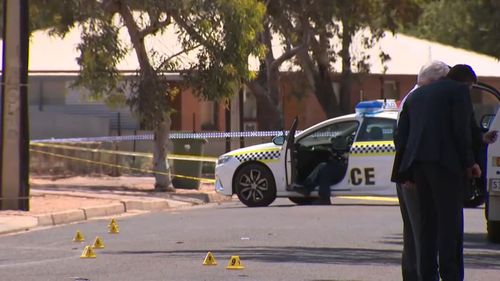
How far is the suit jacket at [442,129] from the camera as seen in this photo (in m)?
8.85

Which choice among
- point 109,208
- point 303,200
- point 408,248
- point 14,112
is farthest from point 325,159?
point 408,248

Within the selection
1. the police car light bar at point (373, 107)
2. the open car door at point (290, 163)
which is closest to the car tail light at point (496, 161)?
the police car light bar at point (373, 107)

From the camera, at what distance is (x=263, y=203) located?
21266 mm

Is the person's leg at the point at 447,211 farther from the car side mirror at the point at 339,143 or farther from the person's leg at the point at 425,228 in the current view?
the car side mirror at the point at 339,143

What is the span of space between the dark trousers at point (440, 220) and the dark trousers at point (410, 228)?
60 millimetres

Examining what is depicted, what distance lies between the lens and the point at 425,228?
8.98 metres

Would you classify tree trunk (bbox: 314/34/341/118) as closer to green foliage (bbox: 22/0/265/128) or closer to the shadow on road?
green foliage (bbox: 22/0/265/128)

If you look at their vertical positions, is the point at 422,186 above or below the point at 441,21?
below

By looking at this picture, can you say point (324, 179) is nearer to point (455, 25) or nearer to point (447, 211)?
point (447, 211)

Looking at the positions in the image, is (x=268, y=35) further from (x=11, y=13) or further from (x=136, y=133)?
(x=11, y=13)

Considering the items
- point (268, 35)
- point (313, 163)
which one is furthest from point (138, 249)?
point (268, 35)

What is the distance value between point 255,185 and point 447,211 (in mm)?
12433

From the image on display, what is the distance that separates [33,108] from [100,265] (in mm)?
27087

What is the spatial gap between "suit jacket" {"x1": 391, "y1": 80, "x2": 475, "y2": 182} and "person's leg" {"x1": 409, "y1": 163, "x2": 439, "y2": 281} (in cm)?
12
